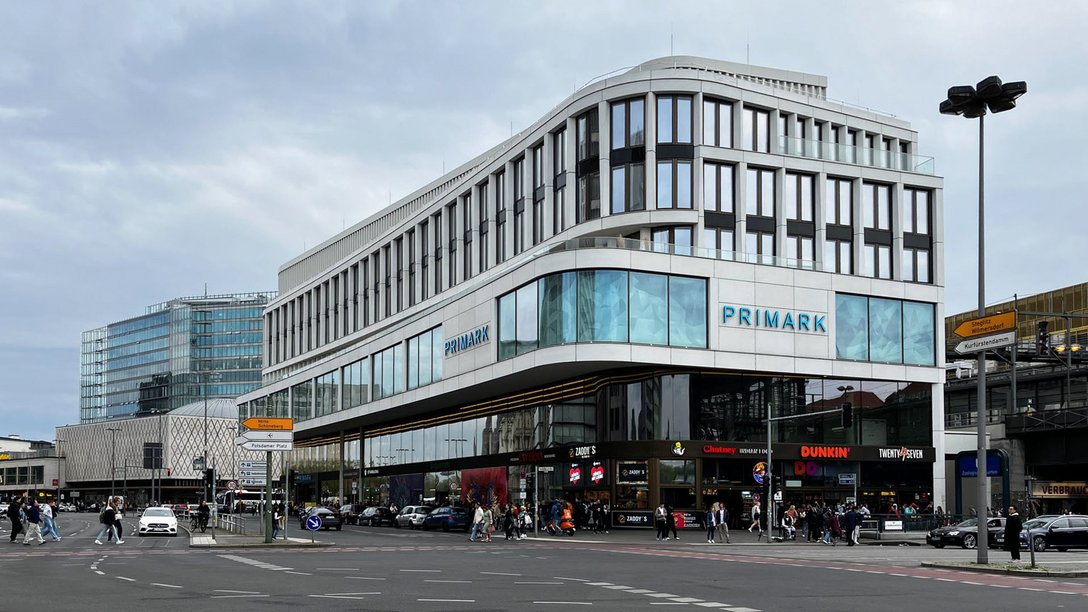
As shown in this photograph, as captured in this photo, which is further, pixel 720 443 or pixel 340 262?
pixel 340 262

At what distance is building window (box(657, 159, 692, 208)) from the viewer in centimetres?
6525

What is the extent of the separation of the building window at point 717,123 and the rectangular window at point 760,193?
2.36 meters

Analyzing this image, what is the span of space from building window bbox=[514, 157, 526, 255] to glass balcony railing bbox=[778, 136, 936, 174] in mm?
16235

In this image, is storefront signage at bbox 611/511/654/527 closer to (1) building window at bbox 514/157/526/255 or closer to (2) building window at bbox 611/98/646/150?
(1) building window at bbox 514/157/526/255

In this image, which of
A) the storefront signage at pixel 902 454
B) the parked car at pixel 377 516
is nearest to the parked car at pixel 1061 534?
the storefront signage at pixel 902 454

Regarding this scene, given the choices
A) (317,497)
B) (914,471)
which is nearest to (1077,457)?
(914,471)

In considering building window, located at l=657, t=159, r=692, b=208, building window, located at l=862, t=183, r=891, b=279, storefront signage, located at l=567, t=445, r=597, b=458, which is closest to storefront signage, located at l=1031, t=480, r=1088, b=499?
building window, located at l=862, t=183, r=891, b=279

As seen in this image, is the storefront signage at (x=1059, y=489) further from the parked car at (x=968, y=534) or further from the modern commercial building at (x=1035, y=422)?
the parked car at (x=968, y=534)

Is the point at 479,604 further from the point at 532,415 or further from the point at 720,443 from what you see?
the point at 532,415

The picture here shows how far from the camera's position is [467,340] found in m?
70.4

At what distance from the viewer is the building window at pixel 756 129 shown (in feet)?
224

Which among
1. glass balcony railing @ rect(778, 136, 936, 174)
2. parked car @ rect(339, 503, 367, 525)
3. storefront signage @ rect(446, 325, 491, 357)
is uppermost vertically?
glass balcony railing @ rect(778, 136, 936, 174)

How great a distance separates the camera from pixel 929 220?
73000 millimetres

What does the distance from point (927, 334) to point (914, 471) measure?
812 centimetres
